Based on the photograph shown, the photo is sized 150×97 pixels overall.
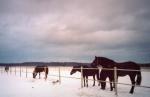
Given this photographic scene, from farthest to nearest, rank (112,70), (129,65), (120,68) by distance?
(112,70) → (120,68) → (129,65)

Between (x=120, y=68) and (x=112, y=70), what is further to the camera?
(x=112, y=70)

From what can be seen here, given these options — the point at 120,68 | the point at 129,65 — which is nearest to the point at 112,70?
the point at 120,68

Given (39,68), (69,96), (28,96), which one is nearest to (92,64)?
(69,96)

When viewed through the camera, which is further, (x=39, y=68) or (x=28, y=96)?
(x=39, y=68)

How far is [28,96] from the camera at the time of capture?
9422mm

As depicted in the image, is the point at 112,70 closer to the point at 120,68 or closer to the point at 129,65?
the point at 120,68

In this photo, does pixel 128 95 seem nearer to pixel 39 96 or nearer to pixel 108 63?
pixel 108 63

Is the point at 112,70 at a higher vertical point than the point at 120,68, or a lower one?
lower

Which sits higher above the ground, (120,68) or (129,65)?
(129,65)

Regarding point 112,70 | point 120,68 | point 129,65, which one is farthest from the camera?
point 112,70

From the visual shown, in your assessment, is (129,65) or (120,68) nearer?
(129,65)

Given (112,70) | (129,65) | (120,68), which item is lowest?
(112,70)

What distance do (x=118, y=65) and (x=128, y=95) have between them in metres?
1.99

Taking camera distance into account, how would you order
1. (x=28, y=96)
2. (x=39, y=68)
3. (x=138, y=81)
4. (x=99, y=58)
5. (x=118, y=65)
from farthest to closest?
(x=39, y=68)
(x=99, y=58)
(x=118, y=65)
(x=138, y=81)
(x=28, y=96)
